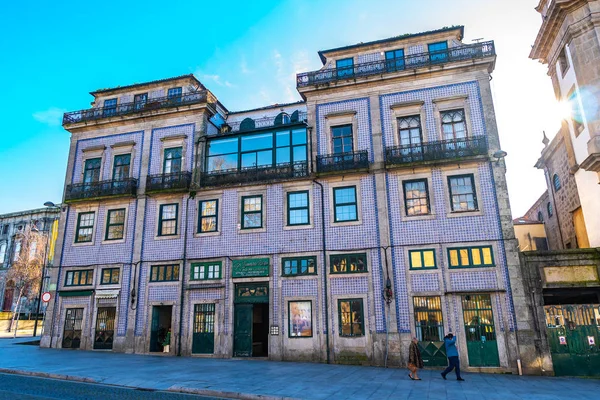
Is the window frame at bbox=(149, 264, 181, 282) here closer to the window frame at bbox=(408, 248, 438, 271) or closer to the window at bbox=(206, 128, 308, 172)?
the window at bbox=(206, 128, 308, 172)

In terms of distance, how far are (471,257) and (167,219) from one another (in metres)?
16.1

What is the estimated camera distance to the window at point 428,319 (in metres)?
17.4

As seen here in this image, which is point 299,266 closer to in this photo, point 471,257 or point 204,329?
point 204,329

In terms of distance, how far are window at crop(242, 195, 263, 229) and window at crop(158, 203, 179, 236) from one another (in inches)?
163

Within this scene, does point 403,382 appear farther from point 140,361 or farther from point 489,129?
point 489,129

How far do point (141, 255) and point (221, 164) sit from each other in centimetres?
678

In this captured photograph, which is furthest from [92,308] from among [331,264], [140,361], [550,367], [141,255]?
[550,367]

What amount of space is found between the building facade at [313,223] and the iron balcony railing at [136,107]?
19 cm

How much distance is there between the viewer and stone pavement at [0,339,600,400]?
36.6ft

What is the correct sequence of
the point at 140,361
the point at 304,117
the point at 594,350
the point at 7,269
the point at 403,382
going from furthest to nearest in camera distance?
the point at 7,269 < the point at 304,117 < the point at 140,361 < the point at 594,350 < the point at 403,382

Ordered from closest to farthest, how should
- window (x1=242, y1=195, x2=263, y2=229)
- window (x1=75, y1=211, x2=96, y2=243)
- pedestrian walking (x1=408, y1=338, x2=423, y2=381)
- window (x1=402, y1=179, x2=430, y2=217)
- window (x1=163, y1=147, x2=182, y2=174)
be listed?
1. pedestrian walking (x1=408, y1=338, x2=423, y2=381)
2. window (x1=402, y1=179, x2=430, y2=217)
3. window (x1=242, y1=195, x2=263, y2=229)
4. window (x1=163, y1=147, x2=182, y2=174)
5. window (x1=75, y1=211, x2=96, y2=243)

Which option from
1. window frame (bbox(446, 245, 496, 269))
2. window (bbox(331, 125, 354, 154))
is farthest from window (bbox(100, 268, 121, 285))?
window frame (bbox(446, 245, 496, 269))

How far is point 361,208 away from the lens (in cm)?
1966

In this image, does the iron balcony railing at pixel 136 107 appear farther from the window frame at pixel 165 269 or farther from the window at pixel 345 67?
the window frame at pixel 165 269
